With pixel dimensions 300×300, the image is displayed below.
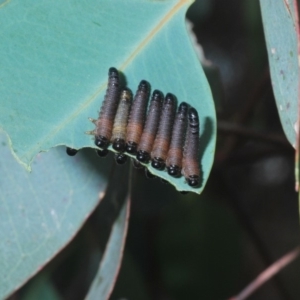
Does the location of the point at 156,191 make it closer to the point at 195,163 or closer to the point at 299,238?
the point at 195,163

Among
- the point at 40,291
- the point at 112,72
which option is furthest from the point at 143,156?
the point at 40,291

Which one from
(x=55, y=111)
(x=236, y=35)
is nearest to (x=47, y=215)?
(x=55, y=111)

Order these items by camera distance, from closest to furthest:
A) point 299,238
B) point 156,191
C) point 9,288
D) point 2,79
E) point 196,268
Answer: point 2,79, point 9,288, point 196,268, point 156,191, point 299,238

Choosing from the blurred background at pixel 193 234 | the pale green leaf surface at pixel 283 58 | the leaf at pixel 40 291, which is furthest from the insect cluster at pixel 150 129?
the leaf at pixel 40 291

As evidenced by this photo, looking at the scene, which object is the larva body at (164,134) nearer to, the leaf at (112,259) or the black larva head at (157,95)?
the black larva head at (157,95)

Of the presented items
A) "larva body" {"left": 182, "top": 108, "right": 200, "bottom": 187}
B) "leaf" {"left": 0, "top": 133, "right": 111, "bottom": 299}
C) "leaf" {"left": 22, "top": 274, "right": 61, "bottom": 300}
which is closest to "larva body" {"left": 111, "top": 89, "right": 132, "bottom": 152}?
Result: "larva body" {"left": 182, "top": 108, "right": 200, "bottom": 187}

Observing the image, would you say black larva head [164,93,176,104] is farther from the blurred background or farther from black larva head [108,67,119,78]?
the blurred background
